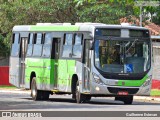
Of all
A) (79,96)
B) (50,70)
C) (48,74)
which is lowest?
(79,96)

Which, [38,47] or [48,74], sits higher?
[38,47]

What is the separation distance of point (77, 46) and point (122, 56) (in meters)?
1.88

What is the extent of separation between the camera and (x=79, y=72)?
32562 millimetres

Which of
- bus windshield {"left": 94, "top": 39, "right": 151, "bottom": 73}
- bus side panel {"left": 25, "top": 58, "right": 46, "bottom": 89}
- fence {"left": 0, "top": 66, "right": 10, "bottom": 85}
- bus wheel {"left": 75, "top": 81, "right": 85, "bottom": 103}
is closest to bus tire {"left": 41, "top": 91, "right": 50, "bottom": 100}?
bus side panel {"left": 25, "top": 58, "right": 46, "bottom": 89}

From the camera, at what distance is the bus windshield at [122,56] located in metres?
32.1

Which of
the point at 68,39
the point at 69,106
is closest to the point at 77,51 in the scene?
the point at 68,39

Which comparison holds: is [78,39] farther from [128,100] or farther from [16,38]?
[16,38]

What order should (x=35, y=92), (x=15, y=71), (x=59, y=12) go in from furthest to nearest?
(x=59, y=12), (x=15, y=71), (x=35, y=92)

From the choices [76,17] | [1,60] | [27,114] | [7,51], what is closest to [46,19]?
[76,17]

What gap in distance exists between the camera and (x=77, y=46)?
32938 millimetres

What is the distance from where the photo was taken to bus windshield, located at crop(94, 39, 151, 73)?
3206cm

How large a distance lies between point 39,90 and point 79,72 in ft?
12.7

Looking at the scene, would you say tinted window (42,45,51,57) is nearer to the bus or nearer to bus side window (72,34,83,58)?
the bus

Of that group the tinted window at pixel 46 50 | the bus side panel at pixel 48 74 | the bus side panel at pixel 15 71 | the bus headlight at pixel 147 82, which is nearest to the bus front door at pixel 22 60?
the bus side panel at pixel 15 71
